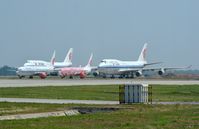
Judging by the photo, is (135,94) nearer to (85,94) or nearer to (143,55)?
(85,94)

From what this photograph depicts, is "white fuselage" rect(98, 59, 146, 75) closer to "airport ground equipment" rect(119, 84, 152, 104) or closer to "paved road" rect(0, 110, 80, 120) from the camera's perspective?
"airport ground equipment" rect(119, 84, 152, 104)

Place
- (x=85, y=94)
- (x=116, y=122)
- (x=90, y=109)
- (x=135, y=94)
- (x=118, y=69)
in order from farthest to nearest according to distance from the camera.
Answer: (x=118, y=69) → (x=85, y=94) → (x=135, y=94) → (x=90, y=109) → (x=116, y=122)

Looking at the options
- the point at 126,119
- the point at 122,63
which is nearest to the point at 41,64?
the point at 122,63

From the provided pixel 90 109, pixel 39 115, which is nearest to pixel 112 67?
pixel 90 109

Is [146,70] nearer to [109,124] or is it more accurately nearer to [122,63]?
[122,63]

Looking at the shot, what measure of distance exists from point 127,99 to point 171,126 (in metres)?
17.1

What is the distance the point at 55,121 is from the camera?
25.7 metres

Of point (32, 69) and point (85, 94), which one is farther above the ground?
point (32, 69)

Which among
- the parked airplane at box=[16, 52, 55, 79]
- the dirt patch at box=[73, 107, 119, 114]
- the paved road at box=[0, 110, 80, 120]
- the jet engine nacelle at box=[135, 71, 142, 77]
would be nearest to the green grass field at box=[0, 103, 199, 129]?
the paved road at box=[0, 110, 80, 120]

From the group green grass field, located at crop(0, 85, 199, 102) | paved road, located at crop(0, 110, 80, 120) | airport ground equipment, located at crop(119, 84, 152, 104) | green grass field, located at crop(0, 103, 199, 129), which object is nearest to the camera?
green grass field, located at crop(0, 103, 199, 129)

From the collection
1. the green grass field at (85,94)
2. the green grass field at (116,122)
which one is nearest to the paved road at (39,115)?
the green grass field at (116,122)

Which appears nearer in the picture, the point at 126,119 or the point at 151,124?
the point at 151,124

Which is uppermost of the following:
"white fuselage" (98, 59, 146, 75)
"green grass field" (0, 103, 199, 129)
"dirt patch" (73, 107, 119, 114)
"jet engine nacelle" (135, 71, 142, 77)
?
"white fuselage" (98, 59, 146, 75)

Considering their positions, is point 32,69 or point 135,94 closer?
point 135,94
